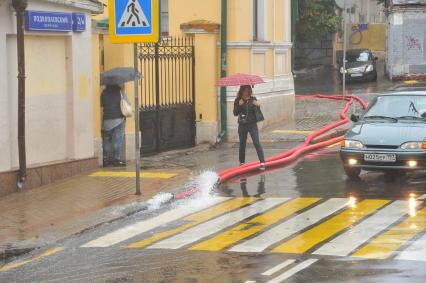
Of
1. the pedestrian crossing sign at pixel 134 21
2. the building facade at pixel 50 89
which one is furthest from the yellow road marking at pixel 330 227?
the building facade at pixel 50 89

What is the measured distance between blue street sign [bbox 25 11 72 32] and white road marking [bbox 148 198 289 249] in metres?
4.64

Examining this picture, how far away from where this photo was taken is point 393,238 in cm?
966

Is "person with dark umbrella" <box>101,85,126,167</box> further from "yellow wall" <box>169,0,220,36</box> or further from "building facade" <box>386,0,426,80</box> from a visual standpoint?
"building facade" <box>386,0,426,80</box>

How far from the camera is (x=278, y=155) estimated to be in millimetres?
17375

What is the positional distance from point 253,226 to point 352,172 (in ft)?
13.9

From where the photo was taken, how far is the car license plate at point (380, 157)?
13.7m

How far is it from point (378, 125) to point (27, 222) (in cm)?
634

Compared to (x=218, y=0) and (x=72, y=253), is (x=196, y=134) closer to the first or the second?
(x=218, y=0)

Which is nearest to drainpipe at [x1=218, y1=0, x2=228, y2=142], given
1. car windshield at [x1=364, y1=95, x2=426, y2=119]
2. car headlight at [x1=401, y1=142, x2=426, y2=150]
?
car windshield at [x1=364, y1=95, x2=426, y2=119]

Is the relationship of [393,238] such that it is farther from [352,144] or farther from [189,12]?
[189,12]

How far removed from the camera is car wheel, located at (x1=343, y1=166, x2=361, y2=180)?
14.4 metres

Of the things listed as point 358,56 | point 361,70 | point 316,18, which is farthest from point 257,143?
point 316,18

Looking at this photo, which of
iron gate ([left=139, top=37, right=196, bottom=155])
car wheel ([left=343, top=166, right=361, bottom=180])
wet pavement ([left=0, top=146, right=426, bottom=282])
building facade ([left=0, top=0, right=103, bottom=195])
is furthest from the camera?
iron gate ([left=139, top=37, right=196, bottom=155])

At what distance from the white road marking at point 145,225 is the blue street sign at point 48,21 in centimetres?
392
